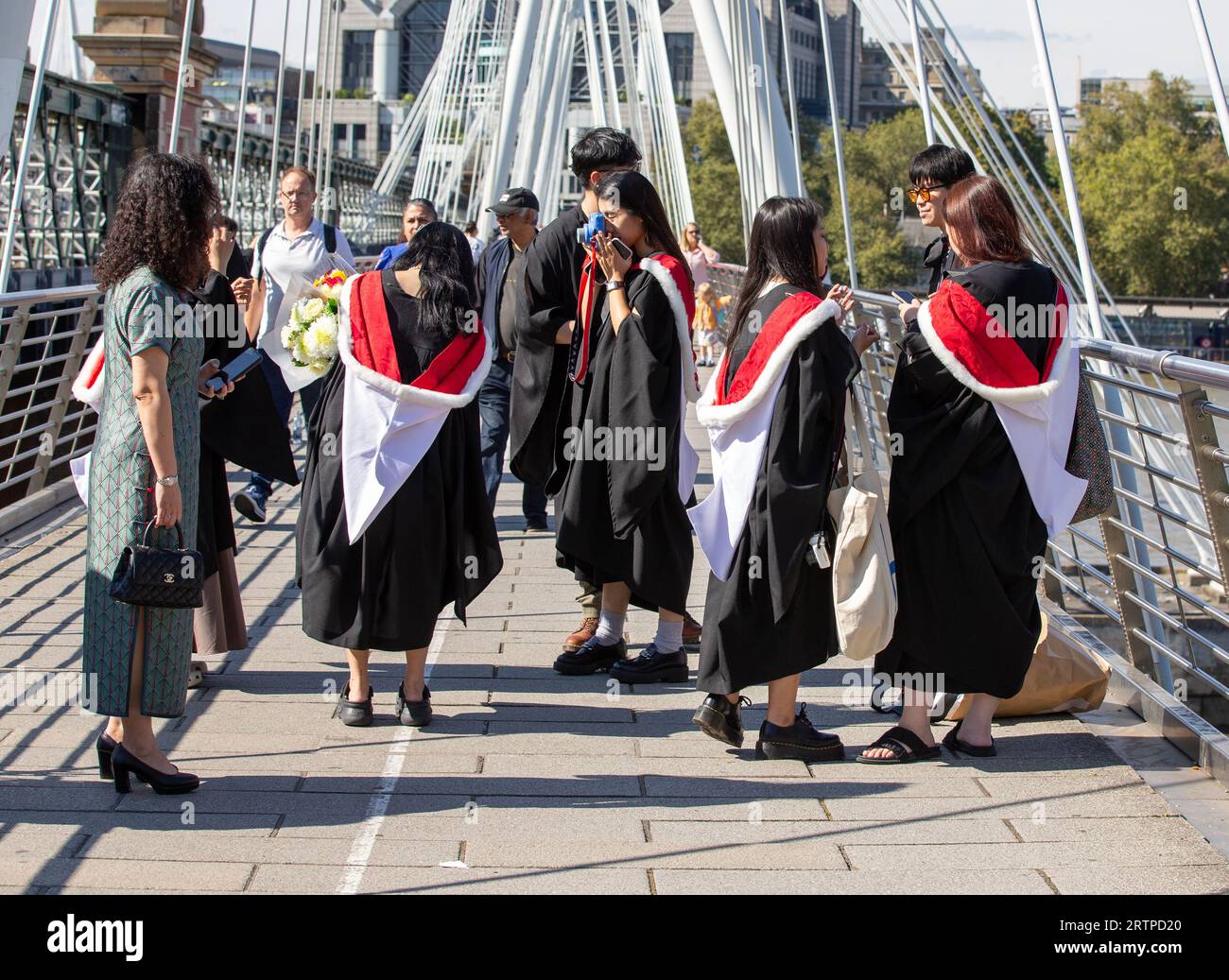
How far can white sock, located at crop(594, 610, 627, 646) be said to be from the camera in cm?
605

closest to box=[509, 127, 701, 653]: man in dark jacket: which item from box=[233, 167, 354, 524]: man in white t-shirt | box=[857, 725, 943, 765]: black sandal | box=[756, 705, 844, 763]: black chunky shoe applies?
box=[756, 705, 844, 763]: black chunky shoe

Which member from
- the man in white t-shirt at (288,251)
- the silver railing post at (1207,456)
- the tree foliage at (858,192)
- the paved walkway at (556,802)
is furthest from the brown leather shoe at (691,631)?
the tree foliage at (858,192)

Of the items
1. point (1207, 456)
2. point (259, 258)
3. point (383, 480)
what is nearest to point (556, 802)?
point (383, 480)

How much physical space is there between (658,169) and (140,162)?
20093 mm

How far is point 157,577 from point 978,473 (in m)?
2.33

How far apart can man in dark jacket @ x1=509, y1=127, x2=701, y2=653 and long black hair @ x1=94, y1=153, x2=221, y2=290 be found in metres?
1.89

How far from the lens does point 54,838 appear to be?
4.09m

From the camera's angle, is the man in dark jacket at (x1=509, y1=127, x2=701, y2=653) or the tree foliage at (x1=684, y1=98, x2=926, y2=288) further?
the tree foliage at (x1=684, y1=98, x2=926, y2=288)

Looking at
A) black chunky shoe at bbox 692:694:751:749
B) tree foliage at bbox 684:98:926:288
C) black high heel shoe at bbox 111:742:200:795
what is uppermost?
tree foliage at bbox 684:98:926:288

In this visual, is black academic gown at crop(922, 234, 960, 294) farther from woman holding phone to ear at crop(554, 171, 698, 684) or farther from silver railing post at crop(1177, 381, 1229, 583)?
silver railing post at crop(1177, 381, 1229, 583)
